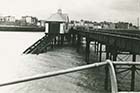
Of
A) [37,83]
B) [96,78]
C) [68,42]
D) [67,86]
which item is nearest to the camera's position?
[67,86]

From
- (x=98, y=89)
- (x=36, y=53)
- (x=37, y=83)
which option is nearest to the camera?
(x=98, y=89)

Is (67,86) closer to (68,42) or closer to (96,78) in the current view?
(96,78)

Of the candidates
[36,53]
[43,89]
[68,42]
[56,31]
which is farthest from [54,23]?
[43,89]

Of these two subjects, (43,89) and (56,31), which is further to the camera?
(56,31)

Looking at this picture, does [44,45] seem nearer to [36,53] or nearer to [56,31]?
[36,53]

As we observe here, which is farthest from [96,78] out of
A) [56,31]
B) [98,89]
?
[56,31]

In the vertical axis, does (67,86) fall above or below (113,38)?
below

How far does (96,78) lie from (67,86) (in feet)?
18.4

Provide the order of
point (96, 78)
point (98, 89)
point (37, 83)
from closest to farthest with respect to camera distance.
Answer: point (98, 89)
point (37, 83)
point (96, 78)

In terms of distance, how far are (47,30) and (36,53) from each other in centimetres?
2180

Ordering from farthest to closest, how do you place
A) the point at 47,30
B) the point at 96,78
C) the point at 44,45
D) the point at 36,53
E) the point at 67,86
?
the point at 47,30, the point at 44,45, the point at 36,53, the point at 96,78, the point at 67,86

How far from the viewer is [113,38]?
2761 cm

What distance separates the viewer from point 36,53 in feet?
190

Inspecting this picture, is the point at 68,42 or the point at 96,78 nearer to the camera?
the point at 96,78
